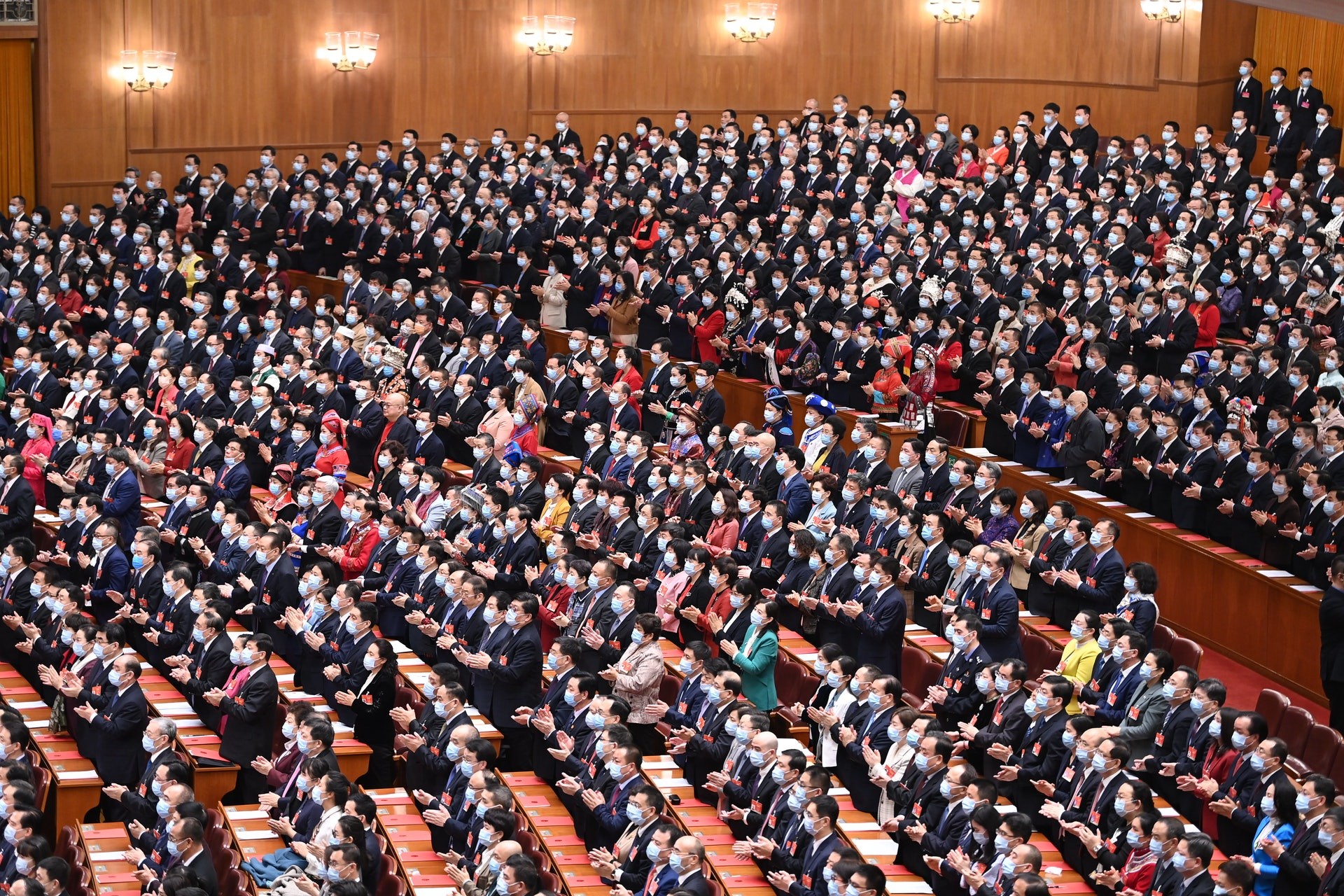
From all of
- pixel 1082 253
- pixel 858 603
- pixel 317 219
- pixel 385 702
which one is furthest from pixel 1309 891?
pixel 317 219

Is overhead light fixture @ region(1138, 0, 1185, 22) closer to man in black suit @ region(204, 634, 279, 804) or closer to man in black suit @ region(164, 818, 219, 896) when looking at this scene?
man in black suit @ region(204, 634, 279, 804)

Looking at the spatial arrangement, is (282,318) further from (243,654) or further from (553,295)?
(243,654)

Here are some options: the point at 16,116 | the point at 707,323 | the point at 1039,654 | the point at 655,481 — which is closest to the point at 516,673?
the point at 655,481

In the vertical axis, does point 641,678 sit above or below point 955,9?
below

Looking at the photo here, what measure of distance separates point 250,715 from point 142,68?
11969 millimetres

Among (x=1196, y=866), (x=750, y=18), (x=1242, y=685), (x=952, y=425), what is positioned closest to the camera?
(x=1196, y=866)

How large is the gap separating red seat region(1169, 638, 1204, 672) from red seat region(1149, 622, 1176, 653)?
0.12 ft

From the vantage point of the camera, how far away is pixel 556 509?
40.0 ft

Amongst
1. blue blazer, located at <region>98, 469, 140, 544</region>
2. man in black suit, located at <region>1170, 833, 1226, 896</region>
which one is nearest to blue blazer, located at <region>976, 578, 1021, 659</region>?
man in black suit, located at <region>1170, 833, 1226, 896</region>

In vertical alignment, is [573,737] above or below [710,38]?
below

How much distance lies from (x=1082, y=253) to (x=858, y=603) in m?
5.64

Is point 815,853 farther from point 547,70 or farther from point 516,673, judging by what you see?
point 547,70

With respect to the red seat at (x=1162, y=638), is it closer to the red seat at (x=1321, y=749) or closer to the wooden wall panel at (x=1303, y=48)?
the red seat at (x=1321, y=749)

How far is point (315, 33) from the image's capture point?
21.1m
